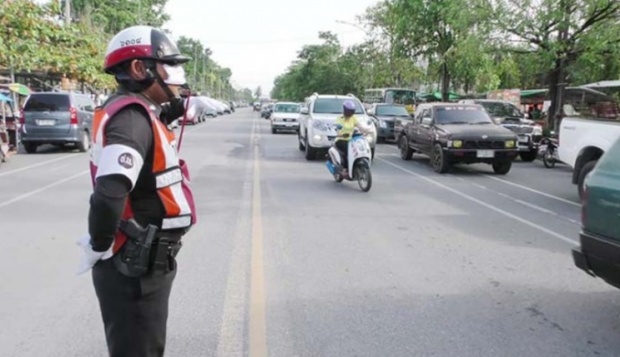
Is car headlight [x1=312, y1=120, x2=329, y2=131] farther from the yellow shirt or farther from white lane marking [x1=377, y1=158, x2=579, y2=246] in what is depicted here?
the yellow shirt

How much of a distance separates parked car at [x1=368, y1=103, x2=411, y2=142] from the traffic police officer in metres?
21.4

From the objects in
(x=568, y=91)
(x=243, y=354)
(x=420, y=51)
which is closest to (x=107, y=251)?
(x=243, y=354)

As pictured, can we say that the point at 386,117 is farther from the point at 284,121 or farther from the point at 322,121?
the point at 322,121

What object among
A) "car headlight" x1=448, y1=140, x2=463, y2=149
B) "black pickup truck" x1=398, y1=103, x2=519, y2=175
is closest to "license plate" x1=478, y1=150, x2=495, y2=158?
"black pickup truck" x1=398, y1=103, x2=519, y2=175

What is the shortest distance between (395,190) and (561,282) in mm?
5768

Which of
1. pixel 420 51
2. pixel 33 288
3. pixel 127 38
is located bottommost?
pixel 33 288

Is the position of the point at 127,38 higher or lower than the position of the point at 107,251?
higher

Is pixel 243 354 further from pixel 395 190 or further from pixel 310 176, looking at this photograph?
pixel 310 176

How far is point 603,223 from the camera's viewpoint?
404 cm

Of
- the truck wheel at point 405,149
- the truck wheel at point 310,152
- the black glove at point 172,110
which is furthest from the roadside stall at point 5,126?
the black glove at point 172,110

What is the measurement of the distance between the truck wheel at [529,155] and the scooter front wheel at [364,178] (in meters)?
8.39

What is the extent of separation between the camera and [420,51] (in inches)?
1117

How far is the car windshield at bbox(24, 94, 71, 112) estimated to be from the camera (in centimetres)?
1720

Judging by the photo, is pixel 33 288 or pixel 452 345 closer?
pixel 452 345
